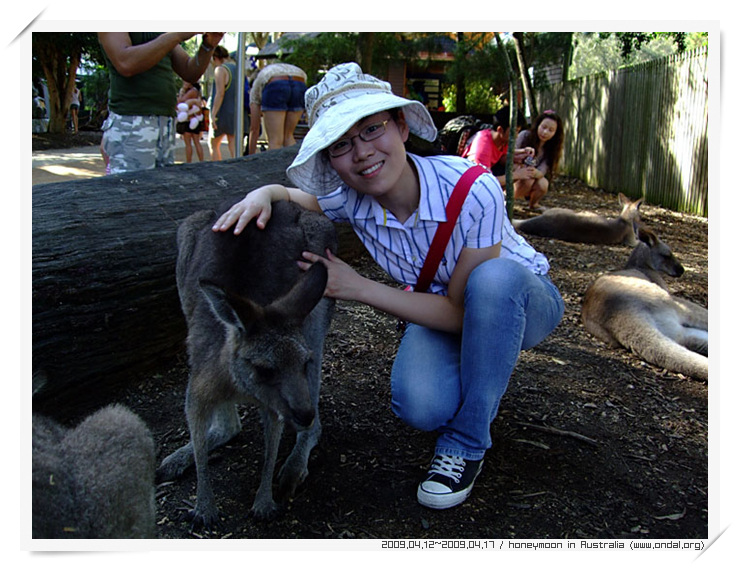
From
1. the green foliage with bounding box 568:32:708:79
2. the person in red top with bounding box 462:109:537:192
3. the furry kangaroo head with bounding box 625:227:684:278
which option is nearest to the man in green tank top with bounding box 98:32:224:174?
the green foliage with bounding box 568:32:708:79

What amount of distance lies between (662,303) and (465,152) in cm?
260

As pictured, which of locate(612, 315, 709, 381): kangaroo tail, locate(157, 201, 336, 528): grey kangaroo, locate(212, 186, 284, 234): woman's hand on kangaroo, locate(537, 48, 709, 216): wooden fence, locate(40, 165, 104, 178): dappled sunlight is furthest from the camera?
locate(537, 48, 709, 216): wooden fence

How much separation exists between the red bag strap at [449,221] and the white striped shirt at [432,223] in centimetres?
2

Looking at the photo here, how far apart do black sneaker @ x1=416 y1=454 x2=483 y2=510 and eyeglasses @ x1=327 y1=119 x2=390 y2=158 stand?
107cm

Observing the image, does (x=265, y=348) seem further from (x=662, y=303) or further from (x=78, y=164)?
(x=78, y=164)

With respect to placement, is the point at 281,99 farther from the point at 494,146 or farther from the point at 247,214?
the point at 247,214

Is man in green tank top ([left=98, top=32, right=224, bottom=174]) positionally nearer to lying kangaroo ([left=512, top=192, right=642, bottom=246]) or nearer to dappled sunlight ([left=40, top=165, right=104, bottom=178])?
dappled sunlight ([left=40, top=165, right=104, bottom=178])

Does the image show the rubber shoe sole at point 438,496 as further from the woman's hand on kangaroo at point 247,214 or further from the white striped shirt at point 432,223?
the woman's hand on kangaroo at point 247,214

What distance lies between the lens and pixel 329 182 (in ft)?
7.68

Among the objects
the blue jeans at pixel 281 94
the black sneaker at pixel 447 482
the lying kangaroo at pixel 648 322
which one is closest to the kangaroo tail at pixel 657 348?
the lying kangaroo at pixel 648 322

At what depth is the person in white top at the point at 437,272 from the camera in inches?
84.1

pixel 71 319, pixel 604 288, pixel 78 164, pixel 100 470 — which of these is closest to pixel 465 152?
pixel 604 288

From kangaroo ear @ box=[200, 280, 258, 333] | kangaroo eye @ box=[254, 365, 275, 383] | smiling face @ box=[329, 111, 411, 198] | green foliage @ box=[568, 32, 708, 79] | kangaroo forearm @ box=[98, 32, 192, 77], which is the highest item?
green foliage @ box=[568, 32, 708, 79]

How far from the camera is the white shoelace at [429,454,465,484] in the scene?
2248mm
